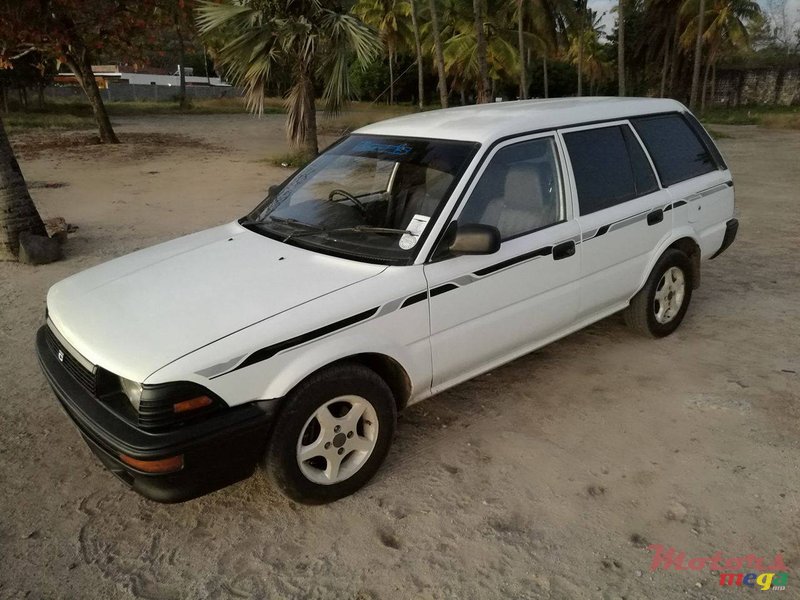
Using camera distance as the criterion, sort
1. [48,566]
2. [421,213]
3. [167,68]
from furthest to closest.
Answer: [167,68] → [421,213] → [48,566]

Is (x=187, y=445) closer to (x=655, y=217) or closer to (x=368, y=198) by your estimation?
(x=368, y=198)

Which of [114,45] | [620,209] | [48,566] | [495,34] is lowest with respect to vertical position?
[48,566]

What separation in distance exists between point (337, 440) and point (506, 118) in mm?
2076

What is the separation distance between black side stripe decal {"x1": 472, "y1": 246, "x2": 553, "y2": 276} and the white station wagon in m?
0.01

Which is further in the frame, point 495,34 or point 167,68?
point 167,68

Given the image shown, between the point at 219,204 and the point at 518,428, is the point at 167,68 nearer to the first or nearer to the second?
the point at 219,204

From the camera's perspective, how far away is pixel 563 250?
374cm

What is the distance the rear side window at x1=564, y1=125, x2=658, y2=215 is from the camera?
3.93 metres

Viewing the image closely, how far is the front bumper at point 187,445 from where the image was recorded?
251 cm

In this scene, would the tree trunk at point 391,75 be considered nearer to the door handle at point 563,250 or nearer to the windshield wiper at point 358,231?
the door handle at point 563,250

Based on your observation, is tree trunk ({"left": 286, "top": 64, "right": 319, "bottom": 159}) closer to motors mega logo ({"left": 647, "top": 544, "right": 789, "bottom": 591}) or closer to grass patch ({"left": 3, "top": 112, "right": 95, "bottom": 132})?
motors mega logo ({"left": 647, "top": 544, "right": 789, "bottom": 591})

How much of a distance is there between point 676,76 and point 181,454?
49872 mm

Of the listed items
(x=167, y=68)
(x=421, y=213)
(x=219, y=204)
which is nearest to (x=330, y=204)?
(x=421, y=213)

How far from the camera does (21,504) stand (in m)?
3.13
